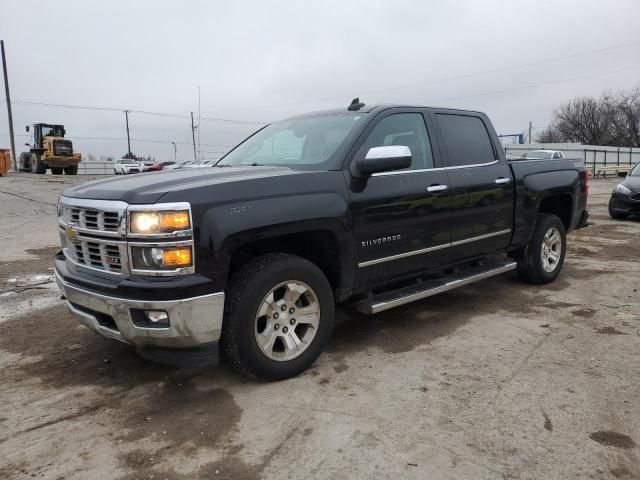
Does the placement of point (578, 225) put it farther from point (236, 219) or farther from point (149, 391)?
point (149, 391)

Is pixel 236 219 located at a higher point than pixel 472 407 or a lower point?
higher

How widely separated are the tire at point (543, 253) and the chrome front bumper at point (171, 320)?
400 cm

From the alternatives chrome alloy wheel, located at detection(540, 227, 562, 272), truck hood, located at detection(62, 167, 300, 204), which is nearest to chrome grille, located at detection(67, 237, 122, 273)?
truck hood, located at detection(62, 167, 300, 204)

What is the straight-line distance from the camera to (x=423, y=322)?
4758 mm

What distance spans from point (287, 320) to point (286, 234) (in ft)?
1.91

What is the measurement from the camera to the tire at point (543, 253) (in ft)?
18.8

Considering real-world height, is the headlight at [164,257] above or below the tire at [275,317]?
above

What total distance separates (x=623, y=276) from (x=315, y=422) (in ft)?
17.0

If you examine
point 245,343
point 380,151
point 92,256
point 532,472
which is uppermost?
point 380,151

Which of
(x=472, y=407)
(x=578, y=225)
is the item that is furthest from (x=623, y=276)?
(x=472, y=407)

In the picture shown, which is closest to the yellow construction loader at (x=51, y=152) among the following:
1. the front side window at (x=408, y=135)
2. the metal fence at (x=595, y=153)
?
the front side window at (x=408, y=135)

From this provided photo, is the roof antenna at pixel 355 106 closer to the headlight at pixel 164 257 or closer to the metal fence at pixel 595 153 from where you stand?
the headlight at pixel 164 257

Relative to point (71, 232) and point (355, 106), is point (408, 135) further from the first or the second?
point (71, 232)

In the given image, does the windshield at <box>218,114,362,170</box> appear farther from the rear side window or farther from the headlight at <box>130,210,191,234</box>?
the headlight at <box>130,210,191,234</box>
